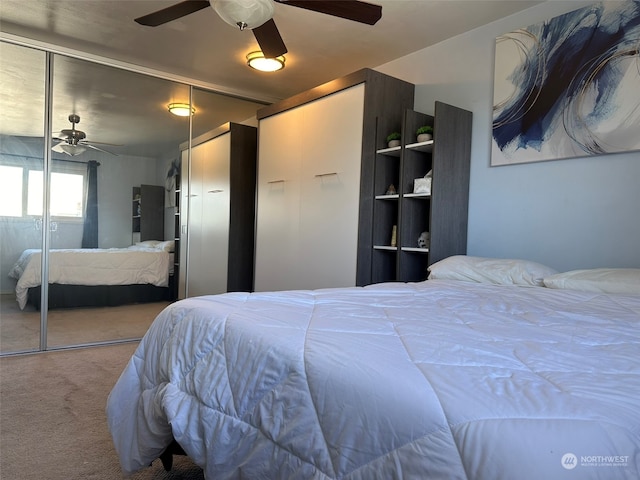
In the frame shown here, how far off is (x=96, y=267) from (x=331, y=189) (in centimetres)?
196

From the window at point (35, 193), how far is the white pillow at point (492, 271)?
2687mm

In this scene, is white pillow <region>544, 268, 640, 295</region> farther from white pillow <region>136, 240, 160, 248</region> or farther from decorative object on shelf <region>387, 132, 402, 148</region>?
white pillow <region>136, 240, 160, 248</region>

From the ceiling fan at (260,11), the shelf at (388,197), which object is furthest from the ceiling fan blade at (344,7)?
the shelf at (388,197)

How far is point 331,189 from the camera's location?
127 inches

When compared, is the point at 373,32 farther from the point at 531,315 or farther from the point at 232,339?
the point at 232,339

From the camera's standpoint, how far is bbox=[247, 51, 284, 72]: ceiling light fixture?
3338 millimetres

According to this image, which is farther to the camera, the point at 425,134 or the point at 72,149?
the point at 72,149

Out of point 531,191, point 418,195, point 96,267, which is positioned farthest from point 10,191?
point 531,191

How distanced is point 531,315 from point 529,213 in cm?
142

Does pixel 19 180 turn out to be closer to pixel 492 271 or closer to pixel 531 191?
pixel 492 271

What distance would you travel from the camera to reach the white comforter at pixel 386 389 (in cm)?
56

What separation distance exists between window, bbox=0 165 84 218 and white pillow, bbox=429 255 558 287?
2.69m

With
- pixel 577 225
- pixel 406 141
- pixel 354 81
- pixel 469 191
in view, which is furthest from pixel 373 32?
pixel 577 225

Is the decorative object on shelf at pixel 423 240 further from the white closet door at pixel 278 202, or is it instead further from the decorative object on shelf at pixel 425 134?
the white closet door at pixel 278 202
